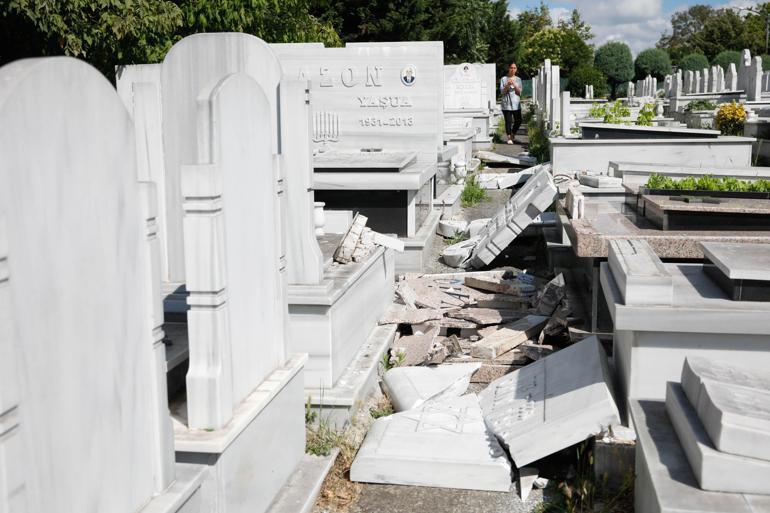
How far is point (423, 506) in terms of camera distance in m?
4.19

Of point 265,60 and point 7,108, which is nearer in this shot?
point 7,108

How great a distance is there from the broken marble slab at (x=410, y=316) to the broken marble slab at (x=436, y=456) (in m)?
1.78

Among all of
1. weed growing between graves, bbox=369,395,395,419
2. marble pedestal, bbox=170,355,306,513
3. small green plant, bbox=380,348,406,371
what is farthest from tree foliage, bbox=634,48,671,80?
marble pedestal, bbox=170,355,306,513

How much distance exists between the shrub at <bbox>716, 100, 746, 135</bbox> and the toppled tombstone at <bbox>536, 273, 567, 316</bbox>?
8911 millimetres

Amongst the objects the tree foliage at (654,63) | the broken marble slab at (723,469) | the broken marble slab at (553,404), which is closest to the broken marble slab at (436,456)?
the broken marble slab at (553,404)

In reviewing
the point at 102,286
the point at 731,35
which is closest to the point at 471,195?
the point at 102,286

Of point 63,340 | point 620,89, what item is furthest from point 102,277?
point 620,89

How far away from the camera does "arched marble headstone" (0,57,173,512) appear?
2.06m

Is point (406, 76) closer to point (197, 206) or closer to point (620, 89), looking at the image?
point (197, 206)

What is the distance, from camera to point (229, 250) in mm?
3461

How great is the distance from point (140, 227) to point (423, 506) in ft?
7.44

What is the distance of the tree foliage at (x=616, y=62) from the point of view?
186 ft

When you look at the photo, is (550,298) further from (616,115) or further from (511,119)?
(511,119)

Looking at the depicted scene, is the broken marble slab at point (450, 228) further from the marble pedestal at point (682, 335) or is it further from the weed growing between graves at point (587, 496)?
the weed growing between graves at point (587, 496)
